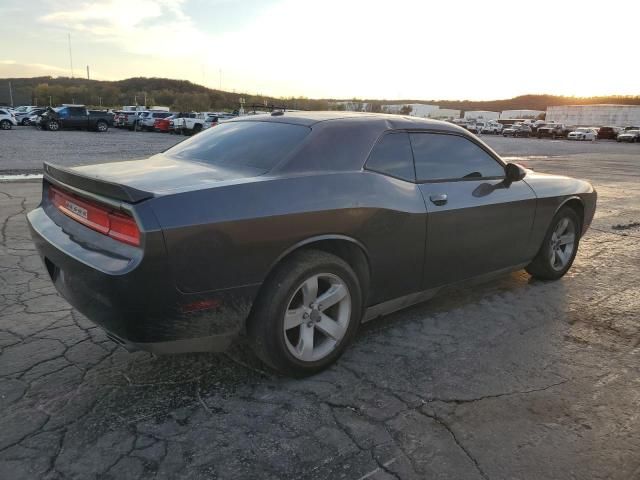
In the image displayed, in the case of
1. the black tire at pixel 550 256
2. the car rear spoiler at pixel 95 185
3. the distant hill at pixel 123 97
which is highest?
the distant hill at pixel 123 97

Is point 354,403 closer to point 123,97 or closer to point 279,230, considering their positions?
point 279,230

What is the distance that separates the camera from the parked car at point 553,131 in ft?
168

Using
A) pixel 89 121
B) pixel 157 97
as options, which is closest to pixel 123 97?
pixel 157 97

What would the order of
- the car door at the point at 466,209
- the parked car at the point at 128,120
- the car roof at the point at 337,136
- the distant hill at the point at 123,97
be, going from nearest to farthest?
the car roof at the point at 337,136 → the car door at the point at 466,209 → the parked car at the point at 128,120 → the distant hill at the point at 123,97

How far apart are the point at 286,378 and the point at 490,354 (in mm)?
1383

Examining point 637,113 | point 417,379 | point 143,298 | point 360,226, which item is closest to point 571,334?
point 417,379

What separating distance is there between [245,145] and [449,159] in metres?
1.52

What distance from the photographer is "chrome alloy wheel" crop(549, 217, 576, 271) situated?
15.6 ft

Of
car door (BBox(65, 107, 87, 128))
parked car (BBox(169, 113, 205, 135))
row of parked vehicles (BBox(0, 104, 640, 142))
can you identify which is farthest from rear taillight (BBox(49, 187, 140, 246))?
car door (BBox(65, 107, 87, 128))

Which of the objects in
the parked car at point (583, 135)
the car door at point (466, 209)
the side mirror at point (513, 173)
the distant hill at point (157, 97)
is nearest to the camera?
the car door at point (466, 209)

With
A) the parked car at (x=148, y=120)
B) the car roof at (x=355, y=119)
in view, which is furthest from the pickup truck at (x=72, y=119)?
the car roof at (x=355, y=119)

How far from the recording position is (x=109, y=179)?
106 inches

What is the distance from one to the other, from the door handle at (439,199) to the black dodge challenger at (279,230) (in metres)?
0.01

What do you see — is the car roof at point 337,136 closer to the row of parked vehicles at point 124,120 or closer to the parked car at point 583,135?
the row of parked vehicles at point 124,120
